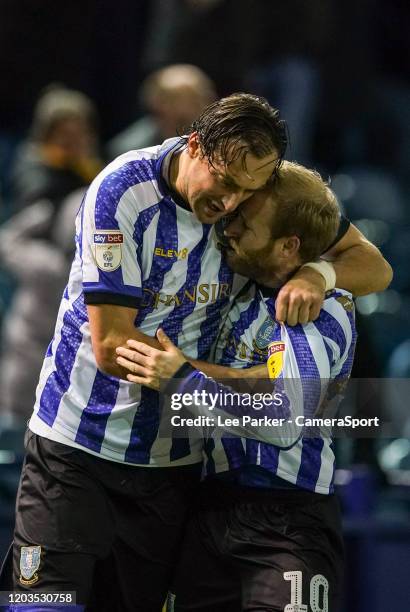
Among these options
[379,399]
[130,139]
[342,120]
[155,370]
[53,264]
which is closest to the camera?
[155,370]

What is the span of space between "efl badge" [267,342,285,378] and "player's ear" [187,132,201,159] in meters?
0.48

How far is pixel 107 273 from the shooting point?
2.60 m

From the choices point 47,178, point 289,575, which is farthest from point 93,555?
point 47,178

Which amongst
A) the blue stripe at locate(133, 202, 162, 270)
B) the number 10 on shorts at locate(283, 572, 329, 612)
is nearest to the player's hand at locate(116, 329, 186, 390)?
the blue stripe at locate(133, 202, 162, 270)

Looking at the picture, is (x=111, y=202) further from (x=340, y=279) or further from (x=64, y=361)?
(x=340, y=279)

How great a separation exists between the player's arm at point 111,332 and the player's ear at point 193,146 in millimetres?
383

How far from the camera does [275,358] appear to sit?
2.63 m

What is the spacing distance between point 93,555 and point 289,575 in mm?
468

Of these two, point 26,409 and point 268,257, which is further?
point 26,409

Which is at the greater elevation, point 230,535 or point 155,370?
point 155,370

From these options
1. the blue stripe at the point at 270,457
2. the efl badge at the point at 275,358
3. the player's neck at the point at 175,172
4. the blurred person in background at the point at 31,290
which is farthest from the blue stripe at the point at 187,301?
the blurred person in background at the point at 31,290

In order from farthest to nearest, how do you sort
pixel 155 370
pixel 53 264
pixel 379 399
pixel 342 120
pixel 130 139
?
pixel 342 120
pixel 130 139
pixel 53 264
pixel 379 399
pixel 155 370

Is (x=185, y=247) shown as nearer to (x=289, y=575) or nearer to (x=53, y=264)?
(x=289, y=575)

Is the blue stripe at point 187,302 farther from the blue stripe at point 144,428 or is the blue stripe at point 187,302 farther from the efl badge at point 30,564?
the efl badge at point 30,564
